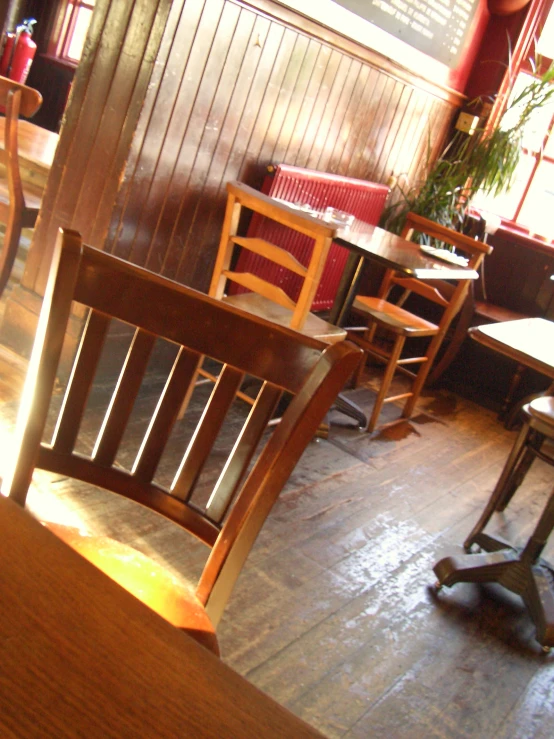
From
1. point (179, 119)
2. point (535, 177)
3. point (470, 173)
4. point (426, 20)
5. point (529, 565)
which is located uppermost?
point (426, 20)

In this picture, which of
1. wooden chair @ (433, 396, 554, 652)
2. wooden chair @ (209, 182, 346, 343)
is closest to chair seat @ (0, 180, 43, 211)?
wooden chair @ (209, 182, 346, 343)

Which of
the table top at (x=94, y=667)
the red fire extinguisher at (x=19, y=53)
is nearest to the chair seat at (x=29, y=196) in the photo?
the table top at (x=94, y=667)

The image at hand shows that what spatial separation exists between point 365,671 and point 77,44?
649cm

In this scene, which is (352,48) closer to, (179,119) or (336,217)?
(336,217)

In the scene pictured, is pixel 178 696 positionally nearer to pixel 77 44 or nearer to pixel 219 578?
pixel 219 578

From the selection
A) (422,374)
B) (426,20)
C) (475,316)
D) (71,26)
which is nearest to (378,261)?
(422,374)

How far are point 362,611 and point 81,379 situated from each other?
4.91 ft

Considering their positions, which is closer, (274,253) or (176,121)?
(274,253)

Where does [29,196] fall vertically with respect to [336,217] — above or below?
below

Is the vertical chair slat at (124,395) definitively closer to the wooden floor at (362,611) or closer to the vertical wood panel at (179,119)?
the wooden floor at (362,611)

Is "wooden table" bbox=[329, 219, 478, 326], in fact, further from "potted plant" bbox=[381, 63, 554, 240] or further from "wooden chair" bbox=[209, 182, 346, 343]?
"potted plant" bbox=[381, 63, 554, 240]

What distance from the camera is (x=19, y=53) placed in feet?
21.5

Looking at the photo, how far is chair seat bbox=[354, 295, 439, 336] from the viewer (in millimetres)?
3699

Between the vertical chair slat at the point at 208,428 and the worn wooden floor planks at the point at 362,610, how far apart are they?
22.8 inches
